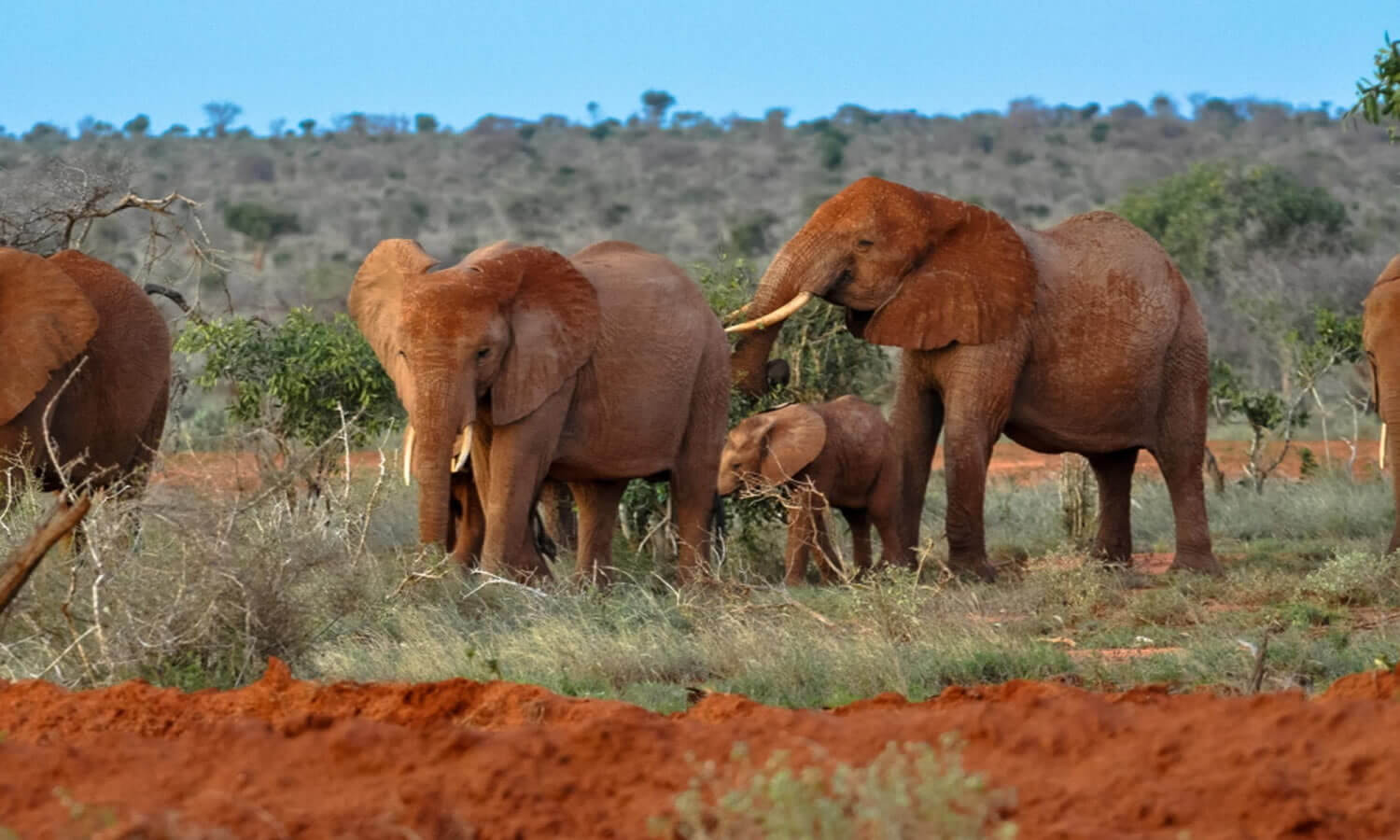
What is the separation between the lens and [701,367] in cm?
1241

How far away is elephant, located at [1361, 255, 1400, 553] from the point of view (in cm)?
1271

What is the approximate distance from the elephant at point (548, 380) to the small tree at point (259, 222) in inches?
1421

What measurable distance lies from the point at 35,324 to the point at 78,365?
23.2 inches

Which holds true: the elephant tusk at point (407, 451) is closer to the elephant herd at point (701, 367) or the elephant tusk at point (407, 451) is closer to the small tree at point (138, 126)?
the elephant herd at point (701, 367)

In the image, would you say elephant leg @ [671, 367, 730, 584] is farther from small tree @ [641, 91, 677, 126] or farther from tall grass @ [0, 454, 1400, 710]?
small tree @ [641, 91, 677, 126]

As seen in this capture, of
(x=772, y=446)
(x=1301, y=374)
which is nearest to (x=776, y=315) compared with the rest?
(x=772, y=446)

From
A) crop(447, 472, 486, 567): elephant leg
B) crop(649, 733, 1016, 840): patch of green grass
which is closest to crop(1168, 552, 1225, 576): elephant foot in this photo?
crop(447, 472, 486, 567): elephant leg

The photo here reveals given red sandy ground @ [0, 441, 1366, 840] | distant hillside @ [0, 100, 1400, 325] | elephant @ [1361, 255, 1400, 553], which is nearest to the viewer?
red sandy ground @ [0, 441, 1366, 840]

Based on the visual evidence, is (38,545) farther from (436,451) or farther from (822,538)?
(822,538)

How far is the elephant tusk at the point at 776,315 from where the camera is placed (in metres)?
12.3

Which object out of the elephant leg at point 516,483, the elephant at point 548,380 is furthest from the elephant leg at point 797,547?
the elephant leg at point 516,483

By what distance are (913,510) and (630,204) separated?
1705 inches

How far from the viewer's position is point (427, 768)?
452 centimetres

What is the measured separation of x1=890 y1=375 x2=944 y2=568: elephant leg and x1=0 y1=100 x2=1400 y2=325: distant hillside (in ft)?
82.8
